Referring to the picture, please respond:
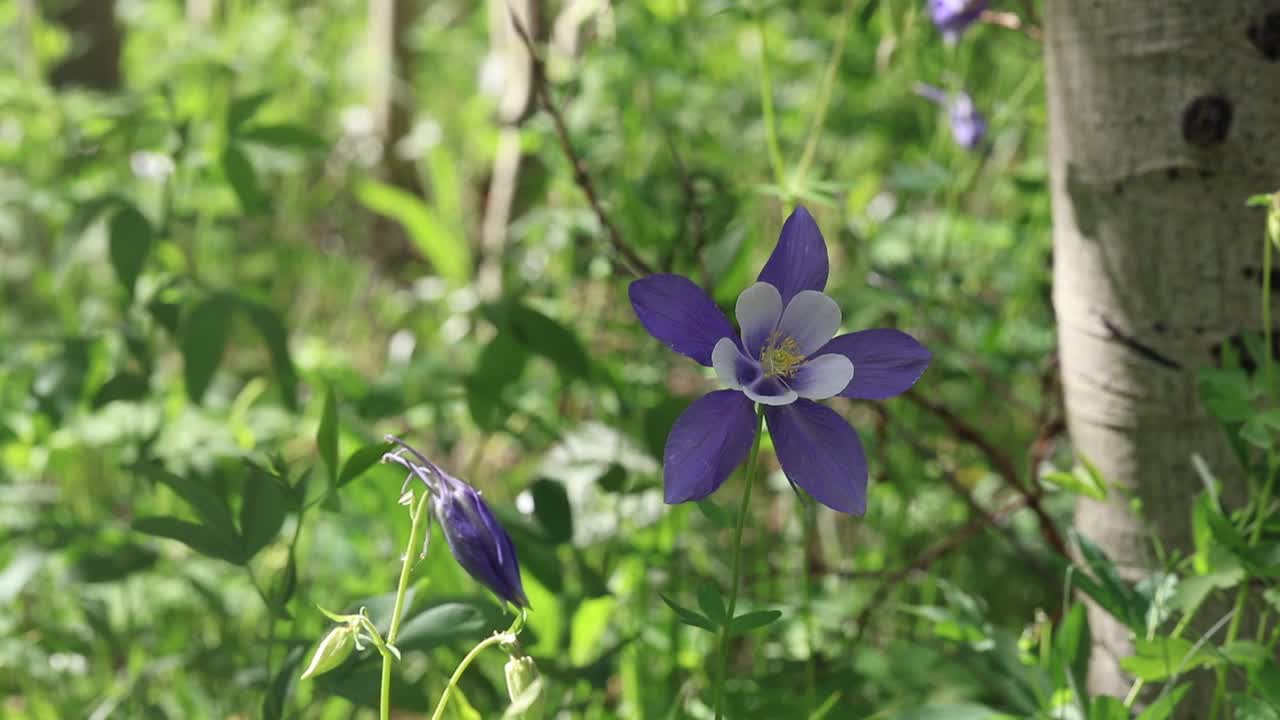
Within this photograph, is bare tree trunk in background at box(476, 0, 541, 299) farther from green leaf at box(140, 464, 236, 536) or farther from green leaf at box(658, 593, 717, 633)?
green leaf at box(658, 593, 717, 633)

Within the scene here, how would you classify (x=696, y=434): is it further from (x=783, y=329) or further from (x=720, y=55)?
(x=720, y=55)

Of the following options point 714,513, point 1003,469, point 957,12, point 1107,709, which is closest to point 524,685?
point 714,513

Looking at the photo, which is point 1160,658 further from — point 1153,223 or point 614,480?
point 614,480

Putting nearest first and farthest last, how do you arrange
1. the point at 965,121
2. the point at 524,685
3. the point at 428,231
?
the point at 524,685
the point at 965,121
the point at 428,231

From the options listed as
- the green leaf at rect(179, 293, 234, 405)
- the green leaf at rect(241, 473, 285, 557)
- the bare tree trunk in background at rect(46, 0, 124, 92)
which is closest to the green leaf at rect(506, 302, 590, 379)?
the green leaf at rect(179, 293, 234, 405)

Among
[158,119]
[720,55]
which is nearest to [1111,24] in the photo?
[158,119]
